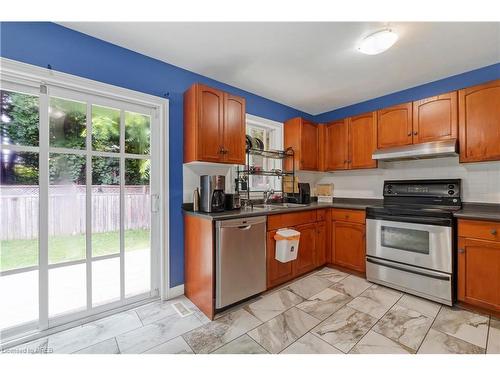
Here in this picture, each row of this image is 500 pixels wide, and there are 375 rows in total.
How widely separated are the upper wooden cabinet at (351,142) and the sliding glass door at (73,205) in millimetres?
2575

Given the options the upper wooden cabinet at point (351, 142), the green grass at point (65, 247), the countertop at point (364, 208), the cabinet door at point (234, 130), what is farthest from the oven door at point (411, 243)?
the green grass at point (65, 247)

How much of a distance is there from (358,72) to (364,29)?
0.76 meters

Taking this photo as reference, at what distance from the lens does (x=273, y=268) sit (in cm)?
234

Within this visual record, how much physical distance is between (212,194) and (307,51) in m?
1.65

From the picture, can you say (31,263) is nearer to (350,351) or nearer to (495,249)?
(350,351)

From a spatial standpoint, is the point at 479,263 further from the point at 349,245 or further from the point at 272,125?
the point at 272,125

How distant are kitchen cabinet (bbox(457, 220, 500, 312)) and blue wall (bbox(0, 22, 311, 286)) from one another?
2.76 meters

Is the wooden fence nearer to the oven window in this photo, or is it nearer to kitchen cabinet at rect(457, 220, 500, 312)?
the oven window

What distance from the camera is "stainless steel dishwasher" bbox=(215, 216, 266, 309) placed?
188 centimetres

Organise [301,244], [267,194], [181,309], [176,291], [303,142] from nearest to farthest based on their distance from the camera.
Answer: [181,309] < [176,291] < [301,244] < [267,194] < [303,142]

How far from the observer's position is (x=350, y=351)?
4.86 feet

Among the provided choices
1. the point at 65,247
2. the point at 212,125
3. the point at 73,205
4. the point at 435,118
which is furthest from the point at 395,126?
the point at 65,247

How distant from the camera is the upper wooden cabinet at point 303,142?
10.6 feet
